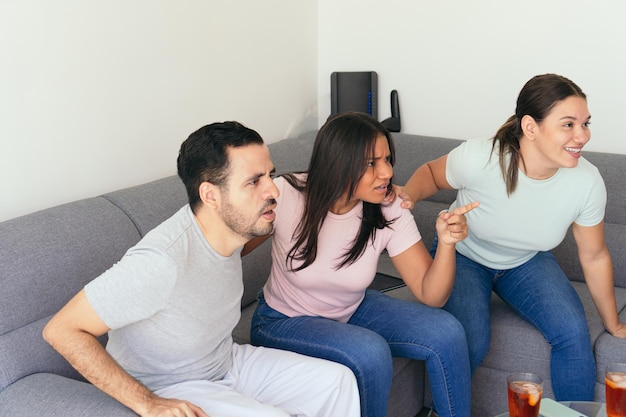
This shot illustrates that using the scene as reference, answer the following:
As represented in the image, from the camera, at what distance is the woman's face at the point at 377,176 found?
6.77ft

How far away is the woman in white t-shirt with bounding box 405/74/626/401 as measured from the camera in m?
2.27

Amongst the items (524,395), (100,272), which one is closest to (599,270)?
(524,395)

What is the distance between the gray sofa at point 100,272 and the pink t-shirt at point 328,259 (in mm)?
245

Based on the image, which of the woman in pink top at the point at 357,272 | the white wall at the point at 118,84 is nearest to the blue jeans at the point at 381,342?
the woman in pink top at the point at 357,272

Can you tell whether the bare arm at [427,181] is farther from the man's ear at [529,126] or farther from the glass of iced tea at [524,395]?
the glass of iced tea at [524,395]

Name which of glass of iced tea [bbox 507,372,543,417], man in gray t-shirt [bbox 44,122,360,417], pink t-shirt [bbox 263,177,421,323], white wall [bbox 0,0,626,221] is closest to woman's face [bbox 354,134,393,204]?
pink t-shirt [bbox 263,177,421,323]

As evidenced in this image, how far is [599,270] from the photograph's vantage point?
7.63 feet

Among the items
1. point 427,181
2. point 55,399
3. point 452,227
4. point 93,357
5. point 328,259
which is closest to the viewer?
point 93,357

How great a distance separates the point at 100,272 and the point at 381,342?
769mm

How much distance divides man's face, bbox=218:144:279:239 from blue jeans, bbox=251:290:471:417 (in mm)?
408

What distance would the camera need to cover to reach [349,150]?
6.76ft

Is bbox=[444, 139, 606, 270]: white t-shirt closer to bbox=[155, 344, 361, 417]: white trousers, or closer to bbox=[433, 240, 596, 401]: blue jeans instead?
bbox=[433, 240, 596, 401]: blue jeans

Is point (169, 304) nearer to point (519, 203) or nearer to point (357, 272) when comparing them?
point (357, 272)

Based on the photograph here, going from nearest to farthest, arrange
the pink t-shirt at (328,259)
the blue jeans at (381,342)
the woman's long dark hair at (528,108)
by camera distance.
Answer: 1. the blue jeans at (381,342)
2. the pink t-shirt at (328,259)
3. the woman's long dark hair at (528,108)
